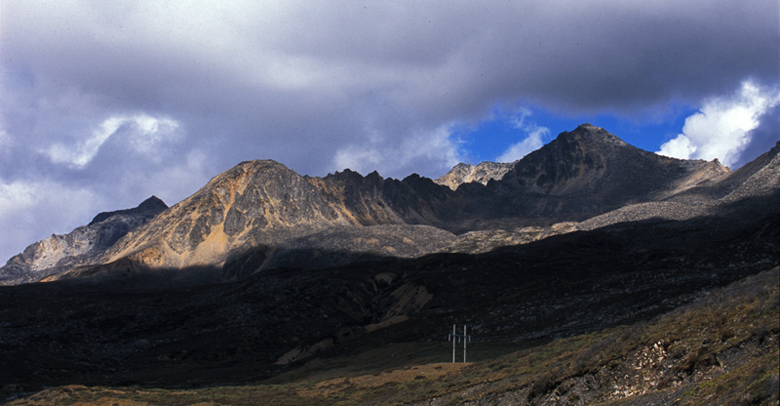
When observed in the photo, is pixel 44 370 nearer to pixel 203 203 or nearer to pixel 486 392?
pixel 486 392

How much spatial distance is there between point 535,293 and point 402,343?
19392mm

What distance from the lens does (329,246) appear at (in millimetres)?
160125

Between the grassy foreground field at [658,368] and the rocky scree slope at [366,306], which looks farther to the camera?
the rocky scree slope at [366,306]

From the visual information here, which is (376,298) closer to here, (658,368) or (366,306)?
(366,306)

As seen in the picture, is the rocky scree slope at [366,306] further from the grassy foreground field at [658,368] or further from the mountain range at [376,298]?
the grassy foreground field at [658,368]

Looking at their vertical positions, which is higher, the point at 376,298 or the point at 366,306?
the point at 376,298

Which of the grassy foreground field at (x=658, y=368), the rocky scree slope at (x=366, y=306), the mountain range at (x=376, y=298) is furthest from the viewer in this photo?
the rocky scree slope at (x=366, y=306)

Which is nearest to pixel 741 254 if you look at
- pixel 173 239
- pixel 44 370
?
pixel 44 370

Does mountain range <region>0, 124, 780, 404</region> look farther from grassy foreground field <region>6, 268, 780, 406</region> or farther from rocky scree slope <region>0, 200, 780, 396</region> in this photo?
rocky scree slope <region>0, 200, 780, 396</region>

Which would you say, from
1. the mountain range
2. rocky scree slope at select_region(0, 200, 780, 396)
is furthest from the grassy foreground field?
rocky scree slope at select_region(0, 200, 780, 396)

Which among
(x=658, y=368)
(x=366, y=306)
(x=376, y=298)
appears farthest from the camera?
(x=376, y=298)

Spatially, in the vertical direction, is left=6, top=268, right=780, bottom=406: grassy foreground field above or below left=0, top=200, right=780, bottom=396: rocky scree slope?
below

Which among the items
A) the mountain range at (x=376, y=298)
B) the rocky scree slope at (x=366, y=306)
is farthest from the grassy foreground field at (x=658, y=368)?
the rocky scree slope at (x=366, y=306)

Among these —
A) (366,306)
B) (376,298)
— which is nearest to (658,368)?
(366,306)
